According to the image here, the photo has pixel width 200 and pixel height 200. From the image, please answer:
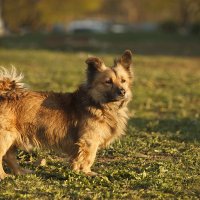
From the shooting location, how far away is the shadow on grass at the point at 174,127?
1020 centimetres

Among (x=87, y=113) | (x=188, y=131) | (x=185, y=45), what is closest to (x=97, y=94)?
(x=87, y=113)

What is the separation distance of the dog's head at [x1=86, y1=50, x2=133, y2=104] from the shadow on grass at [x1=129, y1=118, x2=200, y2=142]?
2.61 metres

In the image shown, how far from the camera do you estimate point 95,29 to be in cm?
5234

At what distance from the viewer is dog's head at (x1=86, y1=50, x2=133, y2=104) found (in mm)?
7539

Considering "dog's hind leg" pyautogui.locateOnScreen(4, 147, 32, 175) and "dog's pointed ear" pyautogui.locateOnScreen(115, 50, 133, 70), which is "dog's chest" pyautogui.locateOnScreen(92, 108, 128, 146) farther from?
"dog's hind leg" pyautogui.locateOnScreen(4, 147, 32, 175)

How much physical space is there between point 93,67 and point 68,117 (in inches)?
31.7

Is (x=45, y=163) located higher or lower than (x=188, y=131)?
lower

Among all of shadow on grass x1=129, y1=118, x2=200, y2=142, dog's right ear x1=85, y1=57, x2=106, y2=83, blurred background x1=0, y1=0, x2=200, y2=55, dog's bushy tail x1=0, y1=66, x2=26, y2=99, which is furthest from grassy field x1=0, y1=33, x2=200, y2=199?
blurred background x1=0, y1=0, x2=200, y2=55

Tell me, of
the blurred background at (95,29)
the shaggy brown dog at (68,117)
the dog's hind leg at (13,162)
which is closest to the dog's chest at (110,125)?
the shaggy brown dog at (68,117)

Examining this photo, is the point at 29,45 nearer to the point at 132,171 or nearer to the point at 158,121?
the point at 158,121

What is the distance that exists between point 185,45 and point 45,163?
2894cm

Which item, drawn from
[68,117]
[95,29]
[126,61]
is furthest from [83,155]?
[95,29]

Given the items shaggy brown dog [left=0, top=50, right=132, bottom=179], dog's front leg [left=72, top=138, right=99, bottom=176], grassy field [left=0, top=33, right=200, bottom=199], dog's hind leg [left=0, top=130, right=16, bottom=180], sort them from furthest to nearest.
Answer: dog's front leg [left=72, top=138, right=99, bottom=176], shaggy brown dog [left=0, top=50, right=132, bottom=179], dog's hind leg [left=0, top=130, right=16, bottom=180], grassy field [left=0, top=33, right=200, bottom=199]

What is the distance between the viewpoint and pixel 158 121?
39.0 feet
